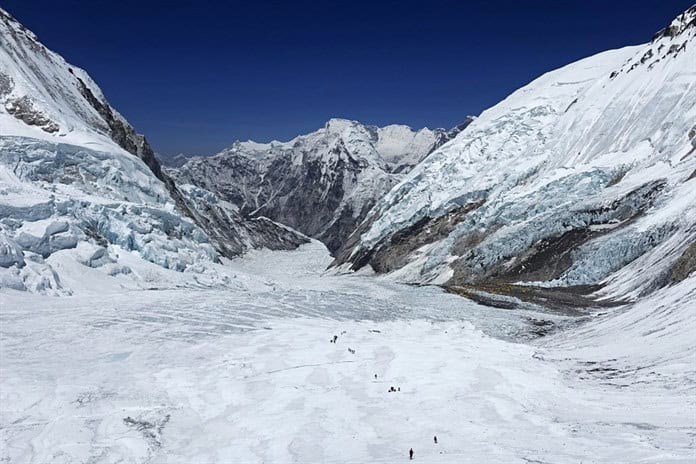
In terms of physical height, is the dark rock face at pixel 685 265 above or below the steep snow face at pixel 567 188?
below

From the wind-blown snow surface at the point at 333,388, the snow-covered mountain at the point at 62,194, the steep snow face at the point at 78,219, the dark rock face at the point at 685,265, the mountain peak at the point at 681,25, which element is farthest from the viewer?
the mountain peak at the point at 681,25

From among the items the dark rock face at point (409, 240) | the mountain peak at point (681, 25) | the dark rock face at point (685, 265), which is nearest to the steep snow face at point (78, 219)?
the dark rock face at point (409, 240)

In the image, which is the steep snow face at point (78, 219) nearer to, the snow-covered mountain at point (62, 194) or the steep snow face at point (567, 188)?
the snow-covered mountain at point (62, 194)

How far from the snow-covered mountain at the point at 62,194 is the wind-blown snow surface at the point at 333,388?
465 inches

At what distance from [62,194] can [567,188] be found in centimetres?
6209

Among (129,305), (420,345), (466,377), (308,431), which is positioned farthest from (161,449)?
(129,305)

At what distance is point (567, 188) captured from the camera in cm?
7888

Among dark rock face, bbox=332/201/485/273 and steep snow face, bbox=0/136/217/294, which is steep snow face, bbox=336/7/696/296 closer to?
dark rock face, bbox=332/201/485/273

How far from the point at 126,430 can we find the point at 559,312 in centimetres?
3215

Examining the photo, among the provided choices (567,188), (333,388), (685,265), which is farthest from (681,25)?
(333,388)

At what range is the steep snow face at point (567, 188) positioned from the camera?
5659 centimetres

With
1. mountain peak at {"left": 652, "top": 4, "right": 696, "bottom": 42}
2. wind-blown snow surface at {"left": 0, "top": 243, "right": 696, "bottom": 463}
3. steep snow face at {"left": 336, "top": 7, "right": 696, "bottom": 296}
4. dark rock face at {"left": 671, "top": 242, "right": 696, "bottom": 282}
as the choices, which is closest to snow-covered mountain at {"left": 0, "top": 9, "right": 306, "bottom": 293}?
wind-blown snow surface at {"left": 0, "top": 243, "right": 696, "bottom": 463}

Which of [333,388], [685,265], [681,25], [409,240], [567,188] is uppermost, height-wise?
[681,25]

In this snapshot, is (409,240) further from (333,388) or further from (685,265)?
(333,388)
